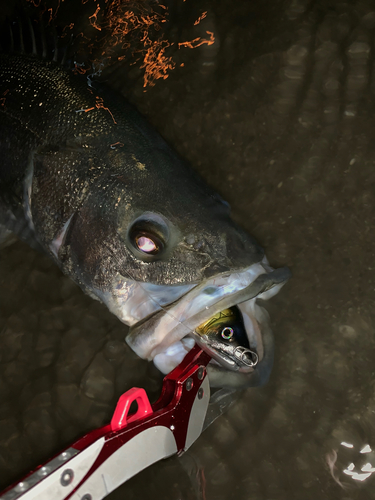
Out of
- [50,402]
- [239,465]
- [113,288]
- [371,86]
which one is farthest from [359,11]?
[50,402]

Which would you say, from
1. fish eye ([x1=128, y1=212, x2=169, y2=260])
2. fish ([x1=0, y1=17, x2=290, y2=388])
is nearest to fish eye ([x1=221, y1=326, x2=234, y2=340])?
fish ([x1=0, y1=17, x2=290, y2=388])

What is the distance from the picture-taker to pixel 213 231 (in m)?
1.22

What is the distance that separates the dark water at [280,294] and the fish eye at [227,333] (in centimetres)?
32

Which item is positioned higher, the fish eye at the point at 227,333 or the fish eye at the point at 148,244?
the fish eye at the point at 148,244

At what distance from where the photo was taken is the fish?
3.91 feet

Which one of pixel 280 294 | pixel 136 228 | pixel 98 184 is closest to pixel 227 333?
pixel 280 294

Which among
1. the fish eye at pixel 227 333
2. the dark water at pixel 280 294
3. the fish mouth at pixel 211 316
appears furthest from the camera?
the dark water at pixel 280 294

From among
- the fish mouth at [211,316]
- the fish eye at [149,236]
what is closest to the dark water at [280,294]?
the fish mouth at [211,316]

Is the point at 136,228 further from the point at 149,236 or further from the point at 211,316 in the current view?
the point at 211,316

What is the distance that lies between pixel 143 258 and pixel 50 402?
0.78m

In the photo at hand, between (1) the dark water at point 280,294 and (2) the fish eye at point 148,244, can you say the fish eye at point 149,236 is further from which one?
(1) the dark water at point 280,294

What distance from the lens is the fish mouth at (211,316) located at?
116 cm

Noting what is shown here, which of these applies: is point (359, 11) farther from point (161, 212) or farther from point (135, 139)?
point (161, 212)

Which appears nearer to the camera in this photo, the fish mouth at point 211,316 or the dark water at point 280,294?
Answer: the fish mouth at point 211,316
